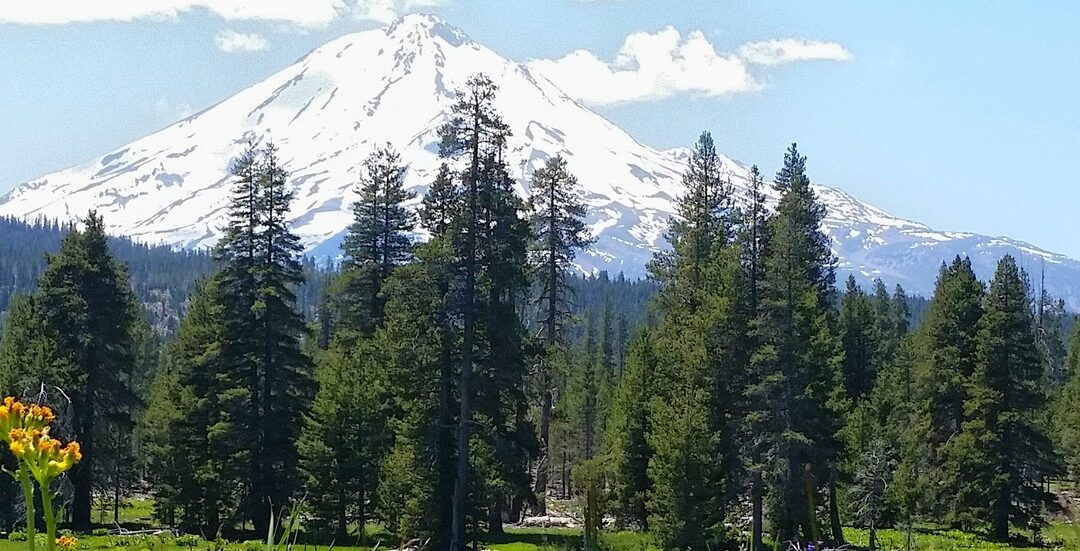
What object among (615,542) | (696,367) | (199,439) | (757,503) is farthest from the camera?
(199,439)

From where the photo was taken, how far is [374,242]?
37.7 meters

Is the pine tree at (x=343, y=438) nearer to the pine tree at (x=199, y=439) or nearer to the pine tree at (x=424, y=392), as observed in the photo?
the pine tree at (x=199, y=439)

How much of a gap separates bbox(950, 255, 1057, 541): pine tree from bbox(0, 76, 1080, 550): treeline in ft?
0.31

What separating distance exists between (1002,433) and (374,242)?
76.8 feet

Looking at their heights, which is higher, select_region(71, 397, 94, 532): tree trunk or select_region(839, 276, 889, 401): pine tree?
select_region(839, 276, 889, 401): pine tree

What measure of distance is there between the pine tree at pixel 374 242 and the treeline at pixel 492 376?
0.09 metres

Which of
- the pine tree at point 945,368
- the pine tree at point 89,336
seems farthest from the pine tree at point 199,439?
the pine tree at point 945,368

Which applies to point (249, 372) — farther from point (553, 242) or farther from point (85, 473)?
point (553, 242)

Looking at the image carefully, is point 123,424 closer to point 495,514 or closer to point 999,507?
point 495,514

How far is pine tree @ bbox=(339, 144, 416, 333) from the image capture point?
3719 centimetres

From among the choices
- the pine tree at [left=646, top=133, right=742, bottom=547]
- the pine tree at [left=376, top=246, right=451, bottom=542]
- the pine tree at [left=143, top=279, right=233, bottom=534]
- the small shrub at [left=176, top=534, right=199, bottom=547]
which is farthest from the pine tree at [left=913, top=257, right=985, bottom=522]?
the small shrub at [left=176, top=534, right=199, bottom=547]

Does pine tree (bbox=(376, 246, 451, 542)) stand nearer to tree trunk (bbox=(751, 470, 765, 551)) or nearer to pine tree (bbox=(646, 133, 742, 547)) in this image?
pine tree (bbox=(646, 133, 742, 547))

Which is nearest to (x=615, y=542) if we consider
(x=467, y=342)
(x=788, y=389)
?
(x=467, y=342)

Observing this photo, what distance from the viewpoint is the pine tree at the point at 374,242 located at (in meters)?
37.2
